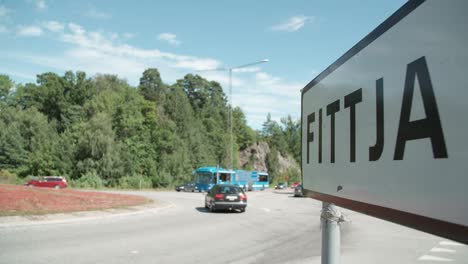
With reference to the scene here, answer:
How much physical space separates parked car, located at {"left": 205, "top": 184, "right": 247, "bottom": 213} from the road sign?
18320mm

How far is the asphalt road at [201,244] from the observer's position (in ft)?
25.6

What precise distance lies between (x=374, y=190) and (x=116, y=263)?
7.06 m

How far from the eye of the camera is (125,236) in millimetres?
10609

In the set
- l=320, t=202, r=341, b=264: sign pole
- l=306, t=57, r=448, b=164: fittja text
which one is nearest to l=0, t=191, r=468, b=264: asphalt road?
l=320, t=202, r=341, b=264: sign pole

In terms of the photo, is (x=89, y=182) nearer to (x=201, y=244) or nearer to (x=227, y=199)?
(x=227, y=199)

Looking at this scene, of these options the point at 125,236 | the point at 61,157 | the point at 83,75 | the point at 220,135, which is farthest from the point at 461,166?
the point at 220,135

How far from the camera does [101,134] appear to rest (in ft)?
196

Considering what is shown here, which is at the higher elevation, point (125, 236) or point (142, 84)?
point (142, 84)

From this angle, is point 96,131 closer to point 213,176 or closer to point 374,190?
point 213,176

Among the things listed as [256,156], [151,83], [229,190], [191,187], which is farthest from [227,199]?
[151,83]

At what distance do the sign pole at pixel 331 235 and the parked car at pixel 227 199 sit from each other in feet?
59.2

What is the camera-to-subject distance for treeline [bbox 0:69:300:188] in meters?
60.2

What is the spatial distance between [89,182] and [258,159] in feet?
195

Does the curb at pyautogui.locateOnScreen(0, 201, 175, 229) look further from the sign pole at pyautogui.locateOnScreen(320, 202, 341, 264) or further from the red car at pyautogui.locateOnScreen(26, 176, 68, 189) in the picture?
the red car at pyautogui.locateOnScreen(26, 176, 68, 189)
